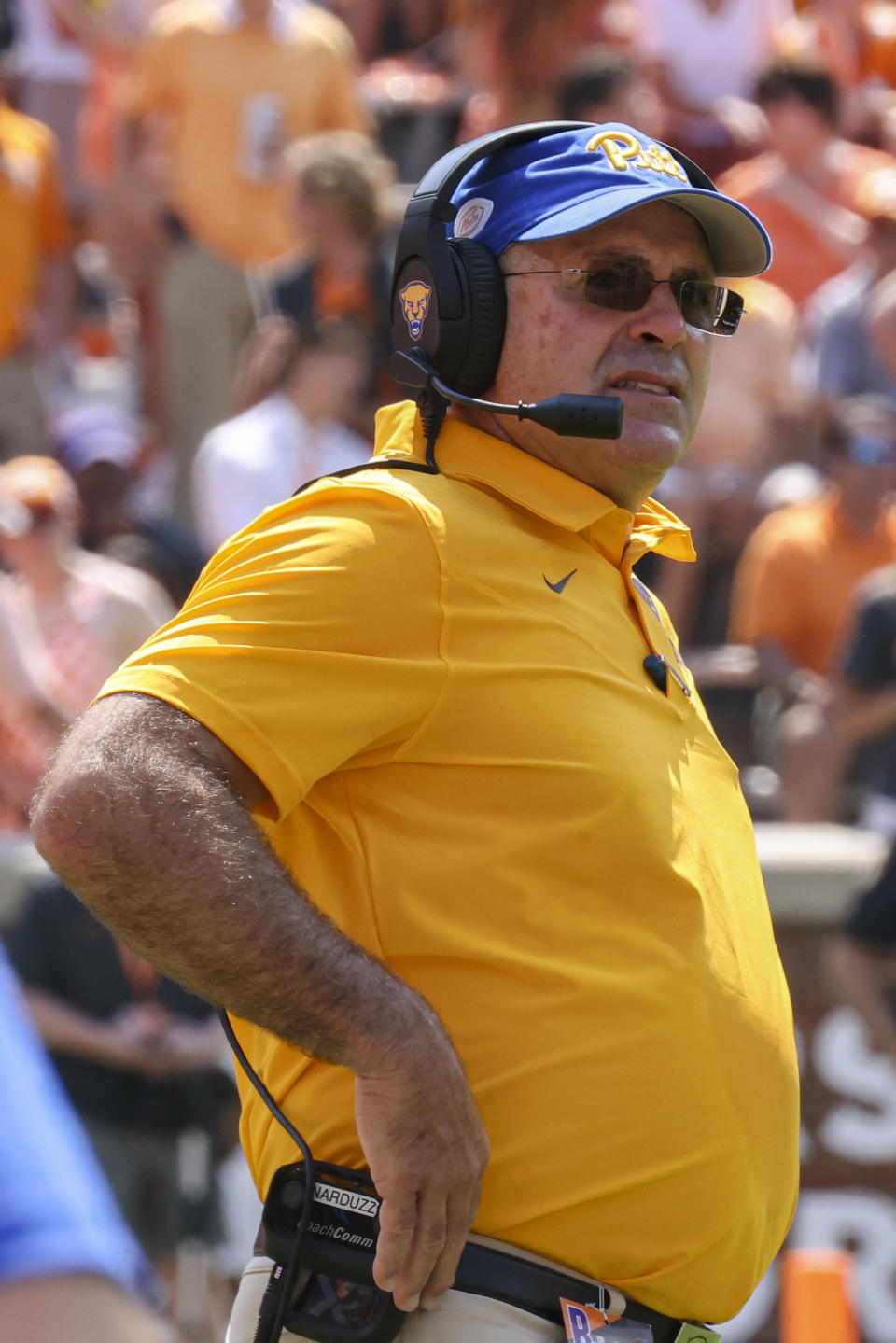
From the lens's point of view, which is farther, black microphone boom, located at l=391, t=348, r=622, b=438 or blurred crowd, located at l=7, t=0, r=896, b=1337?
blurred crowd, located at l=7, t=0, r=896, b=1337

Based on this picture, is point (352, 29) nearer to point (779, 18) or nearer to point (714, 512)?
point (779, 18)

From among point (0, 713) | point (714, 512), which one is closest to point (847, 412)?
point (714, 512)

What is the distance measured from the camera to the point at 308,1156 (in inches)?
81.3

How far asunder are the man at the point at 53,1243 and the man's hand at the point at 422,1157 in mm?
874

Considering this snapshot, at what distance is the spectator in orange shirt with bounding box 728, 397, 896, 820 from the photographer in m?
6.42

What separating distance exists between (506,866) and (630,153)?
0.97 meters

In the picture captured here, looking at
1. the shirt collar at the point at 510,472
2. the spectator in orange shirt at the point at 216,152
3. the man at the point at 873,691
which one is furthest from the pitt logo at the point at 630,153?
the spectator in orange shirt at the point at 216,152

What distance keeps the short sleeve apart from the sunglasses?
18.4 inches

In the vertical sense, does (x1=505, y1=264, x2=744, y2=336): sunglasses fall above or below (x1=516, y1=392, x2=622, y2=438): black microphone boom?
above

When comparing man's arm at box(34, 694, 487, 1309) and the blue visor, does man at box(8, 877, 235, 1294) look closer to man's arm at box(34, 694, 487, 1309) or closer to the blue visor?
the blue visor

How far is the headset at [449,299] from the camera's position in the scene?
237cm

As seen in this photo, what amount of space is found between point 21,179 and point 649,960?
6267 mm

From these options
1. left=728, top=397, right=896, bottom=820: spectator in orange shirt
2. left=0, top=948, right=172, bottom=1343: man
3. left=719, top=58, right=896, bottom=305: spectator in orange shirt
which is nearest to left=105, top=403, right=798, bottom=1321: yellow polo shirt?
left=0, top=948, right=172, bottom=1343: man

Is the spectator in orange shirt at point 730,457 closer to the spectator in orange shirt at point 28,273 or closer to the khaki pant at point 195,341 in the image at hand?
the khaki pant at point 195,341
